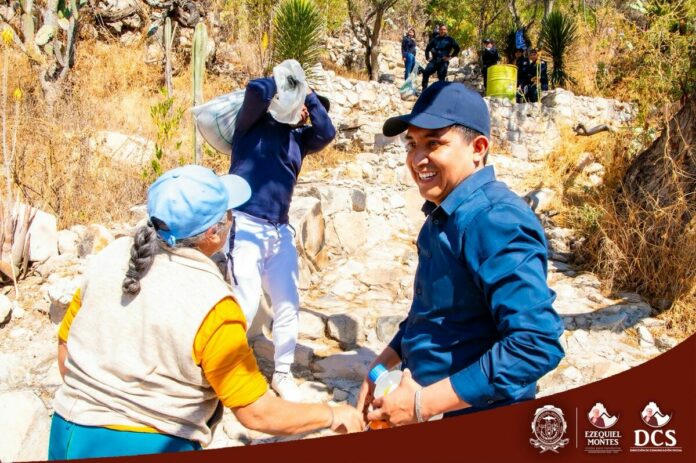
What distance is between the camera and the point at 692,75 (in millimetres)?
4227

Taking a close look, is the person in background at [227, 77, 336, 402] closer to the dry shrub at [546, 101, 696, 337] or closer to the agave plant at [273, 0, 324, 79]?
the dry shrub at [546, 101, 696, 337]

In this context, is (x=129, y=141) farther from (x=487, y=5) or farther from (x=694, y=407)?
(x=487, y=5)

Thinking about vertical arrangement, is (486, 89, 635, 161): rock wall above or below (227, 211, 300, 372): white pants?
above

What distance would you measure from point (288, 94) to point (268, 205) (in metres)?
0.53

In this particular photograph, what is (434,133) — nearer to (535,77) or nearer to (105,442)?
(105,442)

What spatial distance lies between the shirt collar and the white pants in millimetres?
1327

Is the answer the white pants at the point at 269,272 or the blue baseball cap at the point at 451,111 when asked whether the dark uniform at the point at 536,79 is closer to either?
the white pants at the point at 269,272

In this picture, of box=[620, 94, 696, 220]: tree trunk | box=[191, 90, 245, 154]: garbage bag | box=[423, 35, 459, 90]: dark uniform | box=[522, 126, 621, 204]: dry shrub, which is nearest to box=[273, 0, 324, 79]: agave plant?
box=[423, 35, 459, 90]: dark uniform

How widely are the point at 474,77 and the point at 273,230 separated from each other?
12.2m

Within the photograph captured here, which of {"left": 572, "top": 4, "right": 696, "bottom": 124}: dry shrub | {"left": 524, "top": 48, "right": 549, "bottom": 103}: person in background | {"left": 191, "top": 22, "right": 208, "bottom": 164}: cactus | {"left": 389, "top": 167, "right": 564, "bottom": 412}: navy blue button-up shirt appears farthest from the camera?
{"left": 524, "top": 48, "right": 549, "bottom": 103}: person in background

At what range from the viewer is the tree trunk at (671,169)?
401cm

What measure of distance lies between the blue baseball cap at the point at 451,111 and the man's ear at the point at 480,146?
2 centimetres

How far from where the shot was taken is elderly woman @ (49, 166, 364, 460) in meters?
1.25

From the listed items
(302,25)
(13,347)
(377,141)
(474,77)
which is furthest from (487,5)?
(13,347)
